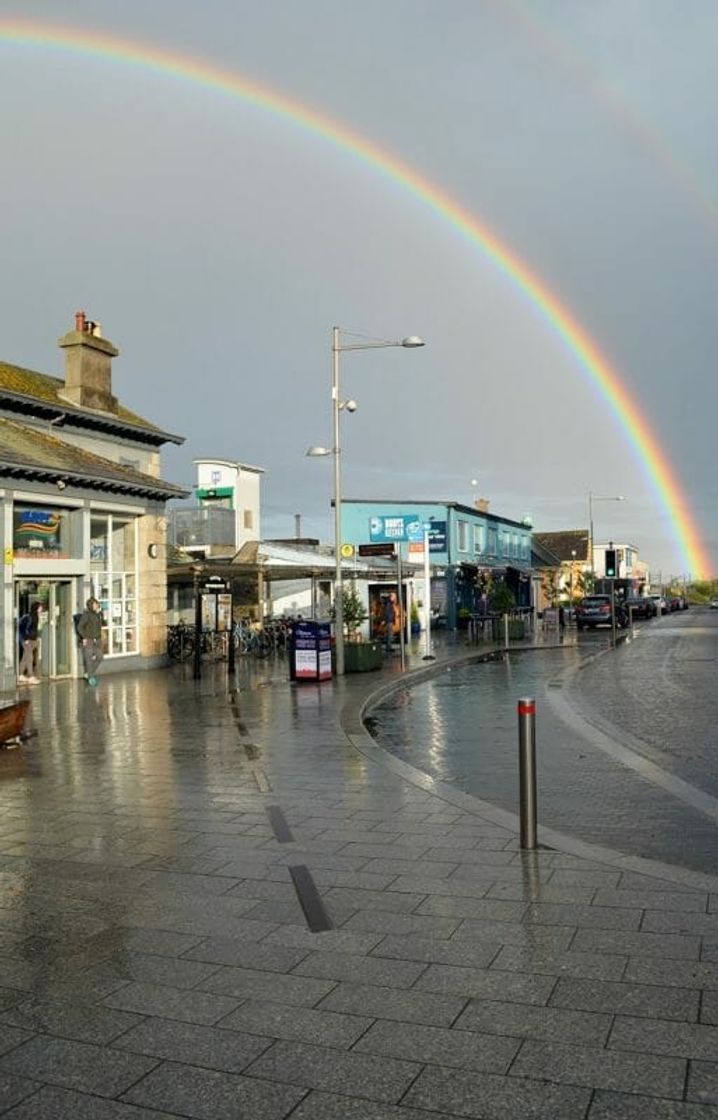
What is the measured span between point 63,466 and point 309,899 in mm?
17167

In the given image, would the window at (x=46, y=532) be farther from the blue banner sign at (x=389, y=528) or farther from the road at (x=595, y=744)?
the blue banner sign at (x=389, y=528)

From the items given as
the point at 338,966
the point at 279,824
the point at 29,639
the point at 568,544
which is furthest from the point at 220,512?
the point at 568,544

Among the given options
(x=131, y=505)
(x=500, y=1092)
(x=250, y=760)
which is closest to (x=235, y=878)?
(x=500, y=1092)

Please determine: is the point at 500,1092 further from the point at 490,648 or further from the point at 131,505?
the point at 490,648

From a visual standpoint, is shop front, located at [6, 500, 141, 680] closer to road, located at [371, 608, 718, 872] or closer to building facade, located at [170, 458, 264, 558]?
road, located at [371, 608, 718, 872]

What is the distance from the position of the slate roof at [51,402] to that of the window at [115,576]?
2.54 metres

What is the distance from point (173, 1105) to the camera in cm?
322

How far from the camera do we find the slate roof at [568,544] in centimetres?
9788

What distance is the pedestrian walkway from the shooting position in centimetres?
330

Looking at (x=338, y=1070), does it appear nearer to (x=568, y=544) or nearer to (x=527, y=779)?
(x=527, y=779)

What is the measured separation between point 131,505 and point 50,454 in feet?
11.7

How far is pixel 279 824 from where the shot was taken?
7484 millimetres

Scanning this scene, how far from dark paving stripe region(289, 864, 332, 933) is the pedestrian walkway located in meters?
0.02

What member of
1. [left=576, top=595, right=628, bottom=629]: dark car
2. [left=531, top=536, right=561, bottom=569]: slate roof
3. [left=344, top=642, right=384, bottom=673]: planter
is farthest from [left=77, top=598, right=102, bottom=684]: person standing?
[left=531, top=536, right=561, bottom=569]: slate roof
